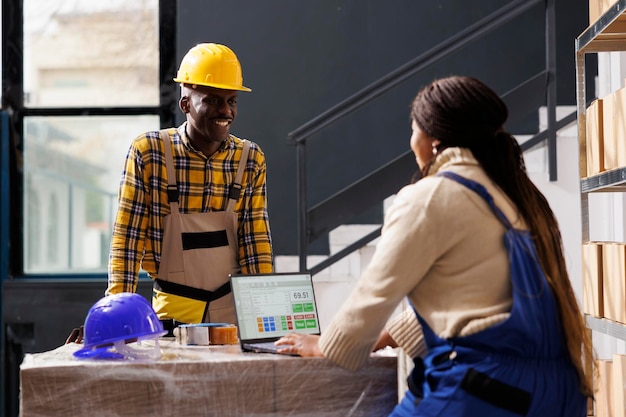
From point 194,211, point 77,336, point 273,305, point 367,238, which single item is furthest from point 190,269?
point 367,238

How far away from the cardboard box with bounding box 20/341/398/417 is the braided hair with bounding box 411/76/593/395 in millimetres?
467

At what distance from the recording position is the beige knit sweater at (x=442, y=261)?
1.84 m

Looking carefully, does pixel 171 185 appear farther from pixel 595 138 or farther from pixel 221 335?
pixel 595 138

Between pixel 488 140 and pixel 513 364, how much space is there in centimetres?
48

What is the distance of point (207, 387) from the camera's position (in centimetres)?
206

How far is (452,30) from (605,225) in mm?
1869

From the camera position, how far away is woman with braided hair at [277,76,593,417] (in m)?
1.79

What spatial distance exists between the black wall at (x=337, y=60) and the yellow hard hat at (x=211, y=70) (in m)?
2.58

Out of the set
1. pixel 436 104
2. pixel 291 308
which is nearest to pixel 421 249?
pixel 436 104

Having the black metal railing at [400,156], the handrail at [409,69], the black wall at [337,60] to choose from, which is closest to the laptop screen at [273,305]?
the black metal railing at [400,156]

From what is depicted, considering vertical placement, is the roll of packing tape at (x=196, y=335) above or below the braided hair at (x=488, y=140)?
below

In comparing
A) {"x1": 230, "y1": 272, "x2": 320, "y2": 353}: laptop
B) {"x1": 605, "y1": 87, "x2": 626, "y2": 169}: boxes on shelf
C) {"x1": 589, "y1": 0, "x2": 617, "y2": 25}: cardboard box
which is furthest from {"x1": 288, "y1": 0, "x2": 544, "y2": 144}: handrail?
{"x1": 230, "y1": 272, "x2": 320, "y2": 353}: laptop

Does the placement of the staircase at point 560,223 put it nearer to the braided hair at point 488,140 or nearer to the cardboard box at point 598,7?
the cardboard box at point 598,7

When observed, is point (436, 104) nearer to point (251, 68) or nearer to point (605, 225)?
point (605, 225)
